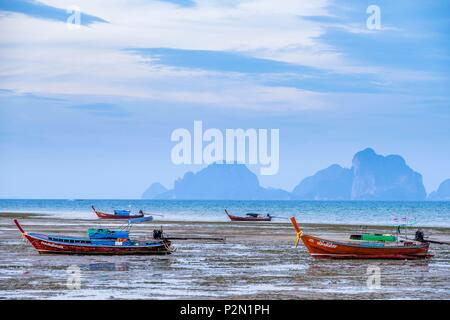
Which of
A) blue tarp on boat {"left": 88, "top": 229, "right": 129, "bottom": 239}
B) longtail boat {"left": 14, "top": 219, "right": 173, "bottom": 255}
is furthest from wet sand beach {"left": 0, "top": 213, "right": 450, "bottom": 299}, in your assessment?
blue tarp on boat {"left": 88, "top": 229, "right": 129, "bottom": 239}

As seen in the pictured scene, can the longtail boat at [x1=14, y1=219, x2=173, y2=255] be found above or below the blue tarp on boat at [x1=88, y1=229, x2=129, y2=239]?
below

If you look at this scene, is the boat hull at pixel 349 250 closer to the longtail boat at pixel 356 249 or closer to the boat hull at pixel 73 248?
the longtail boat at pixel 356 249

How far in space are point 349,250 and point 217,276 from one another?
937 cm

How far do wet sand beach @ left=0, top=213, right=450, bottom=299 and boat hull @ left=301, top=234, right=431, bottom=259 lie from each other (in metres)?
0.51

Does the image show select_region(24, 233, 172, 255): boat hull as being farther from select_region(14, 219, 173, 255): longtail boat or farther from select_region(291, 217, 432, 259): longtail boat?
select_region(291, 217, 432, 259): longtail boat

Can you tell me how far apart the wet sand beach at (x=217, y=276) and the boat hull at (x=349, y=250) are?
51 cm

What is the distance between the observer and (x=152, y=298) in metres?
24.1

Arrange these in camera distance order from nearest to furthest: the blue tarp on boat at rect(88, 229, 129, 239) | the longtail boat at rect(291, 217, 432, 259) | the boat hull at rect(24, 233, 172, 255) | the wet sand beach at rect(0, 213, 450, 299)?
the wet sand beach at rect(0, 213, 450, 299) → the longtail boat at rect(291, 217, 432, 259) → the boat hull at rect(24, 233, 172, 255) → the blue tarp on boat at rect(88, 229, 129, 239)

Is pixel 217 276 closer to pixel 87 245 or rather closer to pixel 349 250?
pixel 349 250

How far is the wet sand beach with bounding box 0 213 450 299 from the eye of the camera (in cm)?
2530

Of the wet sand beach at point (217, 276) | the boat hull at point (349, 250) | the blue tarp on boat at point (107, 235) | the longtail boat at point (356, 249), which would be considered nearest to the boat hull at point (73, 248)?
the wet sand beach at point (217, 276)

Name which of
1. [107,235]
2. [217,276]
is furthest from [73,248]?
[217,276]
